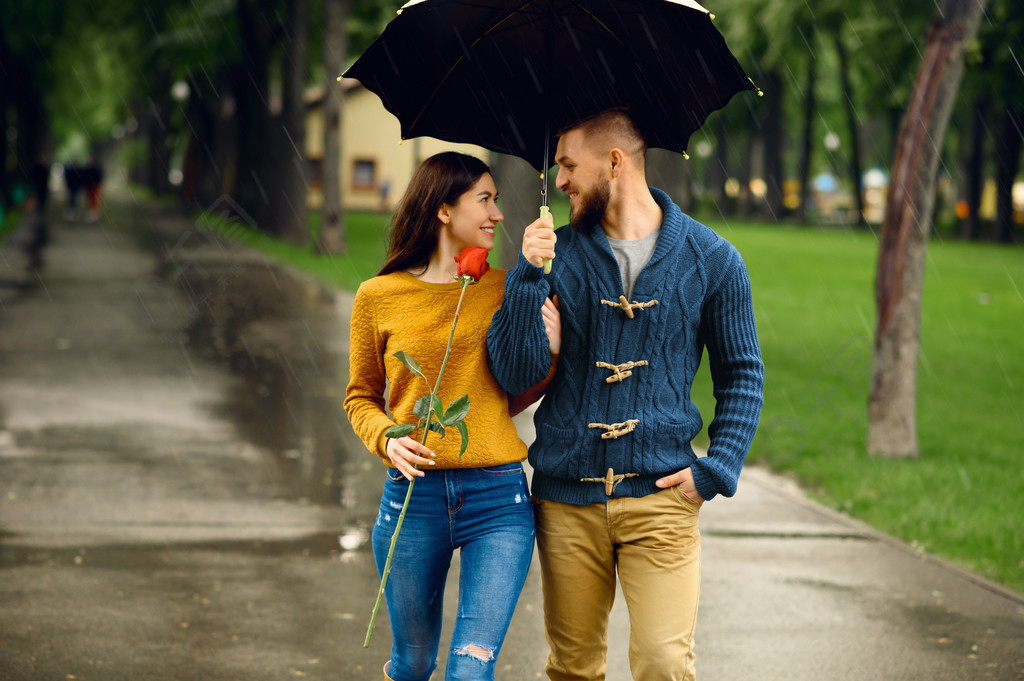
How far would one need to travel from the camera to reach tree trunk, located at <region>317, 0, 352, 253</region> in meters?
24.2

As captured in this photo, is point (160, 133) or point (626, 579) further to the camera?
point (160, 133)

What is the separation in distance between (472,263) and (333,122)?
74.3ft

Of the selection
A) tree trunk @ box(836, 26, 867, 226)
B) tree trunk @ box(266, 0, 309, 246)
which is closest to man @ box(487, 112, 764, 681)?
tree trunk @ box(266, 0, 309, 246)

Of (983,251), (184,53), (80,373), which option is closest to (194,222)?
(184,53)

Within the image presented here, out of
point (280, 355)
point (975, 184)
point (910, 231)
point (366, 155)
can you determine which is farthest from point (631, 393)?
point (366, 155)

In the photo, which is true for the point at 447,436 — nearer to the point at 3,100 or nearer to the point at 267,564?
the point at 267,564

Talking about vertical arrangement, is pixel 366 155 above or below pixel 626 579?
above

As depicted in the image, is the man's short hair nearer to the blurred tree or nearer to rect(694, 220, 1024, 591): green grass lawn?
rect(694, 220, 1024, 591): green grass lawn

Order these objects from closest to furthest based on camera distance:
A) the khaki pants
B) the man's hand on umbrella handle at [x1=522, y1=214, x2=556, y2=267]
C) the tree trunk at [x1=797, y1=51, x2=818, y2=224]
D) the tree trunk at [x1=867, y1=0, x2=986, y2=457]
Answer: the man's hand on umbrella handle at [x1=522, y1=214, x2=556, y2=267] → the khaki pants → the tree trunk at [x1=867, y1=0, x2=986, y2=457] → the tree trunk at [x1=797, y1=51, x2=818, y2=224]

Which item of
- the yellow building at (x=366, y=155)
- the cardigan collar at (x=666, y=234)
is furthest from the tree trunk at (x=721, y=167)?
the cardigan collar at (x=666, y=234)

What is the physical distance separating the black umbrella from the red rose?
25cm

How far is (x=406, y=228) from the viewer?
3.32m

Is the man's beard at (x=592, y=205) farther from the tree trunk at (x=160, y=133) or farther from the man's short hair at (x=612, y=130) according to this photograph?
the tree trunk at (x=160, y=133)

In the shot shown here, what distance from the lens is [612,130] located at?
320 cm
